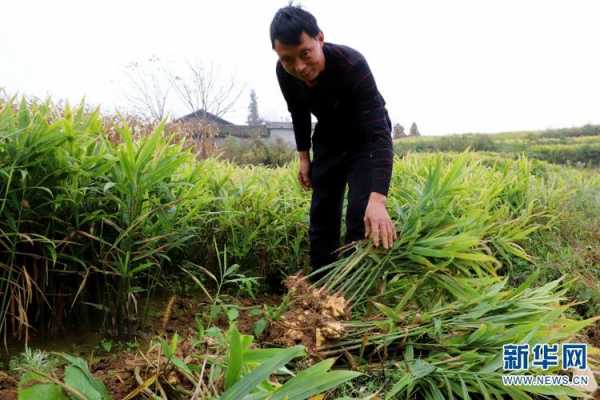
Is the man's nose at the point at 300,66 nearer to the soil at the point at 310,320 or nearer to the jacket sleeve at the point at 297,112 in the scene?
the jacket sleeve at the point at 297,112

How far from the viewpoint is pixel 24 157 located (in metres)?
1.62

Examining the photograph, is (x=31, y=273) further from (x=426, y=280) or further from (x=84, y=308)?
(x=426, y=280)

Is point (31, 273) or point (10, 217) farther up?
point (10, 217)

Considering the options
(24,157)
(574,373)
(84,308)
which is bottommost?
(574,373)

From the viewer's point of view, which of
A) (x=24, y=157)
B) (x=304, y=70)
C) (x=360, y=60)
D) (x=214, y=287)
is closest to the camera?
(x=24, y=157)

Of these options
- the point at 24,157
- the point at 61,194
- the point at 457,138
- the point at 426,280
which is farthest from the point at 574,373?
the point at 457,138

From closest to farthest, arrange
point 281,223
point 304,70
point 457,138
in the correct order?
1. point 304,70
2. point 281,223
3. point 457,138

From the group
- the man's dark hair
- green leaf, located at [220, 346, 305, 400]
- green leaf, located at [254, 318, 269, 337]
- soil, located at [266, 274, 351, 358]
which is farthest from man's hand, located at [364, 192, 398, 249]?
green leaf, located at [220, 346, 305, 400]

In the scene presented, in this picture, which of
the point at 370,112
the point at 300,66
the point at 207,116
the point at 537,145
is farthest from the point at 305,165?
the point at 207,116

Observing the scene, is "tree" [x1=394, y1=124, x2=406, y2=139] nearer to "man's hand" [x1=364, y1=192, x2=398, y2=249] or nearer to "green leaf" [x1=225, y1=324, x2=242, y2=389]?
"man's hand" [x1=364, y1=192, x2=398, y2=249]

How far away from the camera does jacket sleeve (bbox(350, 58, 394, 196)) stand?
7.03 ft

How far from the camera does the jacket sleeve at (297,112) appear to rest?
96.3 inches

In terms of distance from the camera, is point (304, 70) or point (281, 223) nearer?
point (304, 70)

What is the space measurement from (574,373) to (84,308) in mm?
1850
